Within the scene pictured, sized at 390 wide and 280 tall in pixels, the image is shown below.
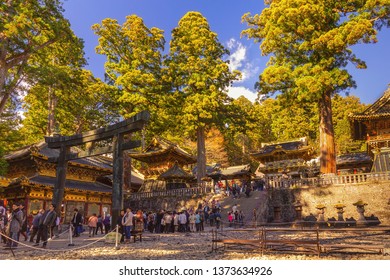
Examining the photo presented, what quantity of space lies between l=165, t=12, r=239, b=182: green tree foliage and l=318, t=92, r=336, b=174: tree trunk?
8.26 metres

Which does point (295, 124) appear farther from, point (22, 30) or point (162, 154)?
point (22, 30)

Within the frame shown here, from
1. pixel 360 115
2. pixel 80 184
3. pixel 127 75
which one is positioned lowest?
pixel 80 184

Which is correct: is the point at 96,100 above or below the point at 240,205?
above

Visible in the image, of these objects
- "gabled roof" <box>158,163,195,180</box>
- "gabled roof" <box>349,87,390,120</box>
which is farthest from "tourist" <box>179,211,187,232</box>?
"gabled roof" <box>349,87,390,120</box>

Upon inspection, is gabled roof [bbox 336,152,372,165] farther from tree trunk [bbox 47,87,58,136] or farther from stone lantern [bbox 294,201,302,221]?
tree trunk [bbox 47,87,58,136]

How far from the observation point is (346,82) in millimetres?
19719

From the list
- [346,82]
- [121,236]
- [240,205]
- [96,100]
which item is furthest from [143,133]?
[121,236]

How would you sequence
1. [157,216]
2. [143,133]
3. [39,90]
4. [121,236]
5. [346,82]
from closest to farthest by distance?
[121,236] → [157,216] → [346,82] → [39,90] → [143,133]

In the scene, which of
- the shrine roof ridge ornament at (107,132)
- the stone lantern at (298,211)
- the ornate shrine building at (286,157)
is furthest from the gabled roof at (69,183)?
the ornate shrine building at (286,157)

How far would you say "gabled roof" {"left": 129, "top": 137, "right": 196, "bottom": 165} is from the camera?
3084cm

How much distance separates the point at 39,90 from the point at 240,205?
15.9 metres

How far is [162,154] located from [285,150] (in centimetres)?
1270

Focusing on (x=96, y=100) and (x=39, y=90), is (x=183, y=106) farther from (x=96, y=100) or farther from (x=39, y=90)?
(x=39, y=90)

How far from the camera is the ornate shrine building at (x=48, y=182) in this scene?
19.0 metres
